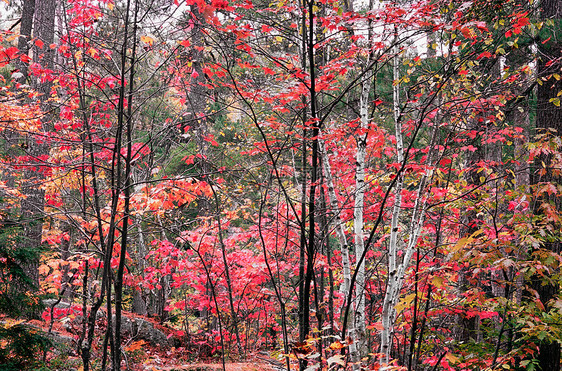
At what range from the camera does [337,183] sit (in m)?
6.42

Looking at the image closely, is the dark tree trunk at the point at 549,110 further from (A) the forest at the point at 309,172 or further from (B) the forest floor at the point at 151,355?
(B) the forest floor at the point at 151,355

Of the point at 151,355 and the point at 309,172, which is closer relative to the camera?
the point at 309,172

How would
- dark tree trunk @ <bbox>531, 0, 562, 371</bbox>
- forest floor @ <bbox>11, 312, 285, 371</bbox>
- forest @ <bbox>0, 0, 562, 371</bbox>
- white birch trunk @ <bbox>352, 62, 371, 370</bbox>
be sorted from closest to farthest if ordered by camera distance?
forest @ <bbox>0, 0, 562, 371</bbox> < white birch trunk @ <bbox>352, 62, 371, 370</bbox> < dark tree trunk @ <bbox>531, 0, 562, 371</bbox> < forest floor @ <bbox>11, 312, 285, 371</bbox>

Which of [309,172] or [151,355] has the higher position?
[309,172]

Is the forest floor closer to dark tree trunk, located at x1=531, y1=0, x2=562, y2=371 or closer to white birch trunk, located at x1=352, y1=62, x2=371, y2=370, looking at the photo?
white birch trunk, located at x1=352, y1=62, x2=371, y2=370

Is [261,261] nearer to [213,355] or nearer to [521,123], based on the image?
[213,355]

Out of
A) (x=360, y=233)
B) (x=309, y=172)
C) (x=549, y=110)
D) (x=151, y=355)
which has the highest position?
(x=549, y=110)

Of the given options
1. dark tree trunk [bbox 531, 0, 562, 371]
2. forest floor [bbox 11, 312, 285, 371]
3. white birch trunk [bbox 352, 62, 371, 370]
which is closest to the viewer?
white birch trunk [bbox 352, 62, 371, 370]

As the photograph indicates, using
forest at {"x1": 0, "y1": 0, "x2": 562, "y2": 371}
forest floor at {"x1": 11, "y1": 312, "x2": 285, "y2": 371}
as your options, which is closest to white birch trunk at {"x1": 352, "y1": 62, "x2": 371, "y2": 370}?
forest at {"x1": 0, "y1": 0, "x2": 562, "y2": 371}

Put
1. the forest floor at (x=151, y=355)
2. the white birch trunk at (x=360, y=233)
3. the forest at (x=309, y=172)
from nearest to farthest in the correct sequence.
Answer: the forest at (x=309, y=172) < the white birch trunk at (x=360, y=233) < the forest floor at (x=151, y=355)

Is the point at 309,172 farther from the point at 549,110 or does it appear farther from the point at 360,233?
the point at 549,110

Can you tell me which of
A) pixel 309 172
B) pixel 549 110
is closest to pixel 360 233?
pixel 309 172

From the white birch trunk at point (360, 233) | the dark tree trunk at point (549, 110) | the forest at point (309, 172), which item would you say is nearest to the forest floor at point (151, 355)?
the forest at point (309, 172)

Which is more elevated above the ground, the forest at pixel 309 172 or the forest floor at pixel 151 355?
the forest at pixel 309 172
